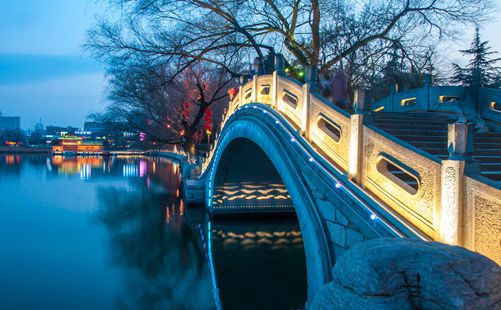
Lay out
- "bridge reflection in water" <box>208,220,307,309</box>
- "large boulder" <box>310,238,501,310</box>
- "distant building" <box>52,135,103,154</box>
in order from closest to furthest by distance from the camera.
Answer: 1. "large boulder" <box>310,238,501,310</box>
2. "bridge reflection in water" <box>208,220,307,309</box>
3. "distant building" <box>52,135,103,154</box>

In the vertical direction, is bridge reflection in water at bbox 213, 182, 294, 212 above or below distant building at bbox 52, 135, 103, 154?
below

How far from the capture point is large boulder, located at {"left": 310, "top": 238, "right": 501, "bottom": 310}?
2.20m

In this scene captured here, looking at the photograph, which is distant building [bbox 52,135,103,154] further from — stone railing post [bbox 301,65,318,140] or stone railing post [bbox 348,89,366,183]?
stone railing post [bbox 348,89,366,183]

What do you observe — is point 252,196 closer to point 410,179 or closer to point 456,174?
point 410,179

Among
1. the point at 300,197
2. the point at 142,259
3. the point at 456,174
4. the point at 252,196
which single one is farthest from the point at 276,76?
the point at 252,196

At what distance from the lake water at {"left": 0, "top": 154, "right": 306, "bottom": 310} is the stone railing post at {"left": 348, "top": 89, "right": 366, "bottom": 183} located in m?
4.41

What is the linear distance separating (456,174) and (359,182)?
1.61 meters

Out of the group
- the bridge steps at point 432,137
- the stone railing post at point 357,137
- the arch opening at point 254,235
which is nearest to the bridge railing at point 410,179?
the stone railing post at point 357,137

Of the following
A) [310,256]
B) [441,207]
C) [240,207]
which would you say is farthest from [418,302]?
[240,207]

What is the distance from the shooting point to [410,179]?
4.98 meters

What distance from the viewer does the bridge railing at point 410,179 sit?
3.14 metres

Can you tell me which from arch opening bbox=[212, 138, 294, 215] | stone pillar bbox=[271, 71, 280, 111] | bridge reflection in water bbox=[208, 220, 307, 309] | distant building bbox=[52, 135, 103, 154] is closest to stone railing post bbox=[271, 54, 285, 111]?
stone pillar bbox=[271, 71, 280, 111]

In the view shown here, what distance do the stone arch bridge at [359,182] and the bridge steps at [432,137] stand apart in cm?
47

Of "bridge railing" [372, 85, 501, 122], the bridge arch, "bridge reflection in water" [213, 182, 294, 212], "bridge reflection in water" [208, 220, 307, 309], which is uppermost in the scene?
"bridge railing" [372, 85, 501, 122]
